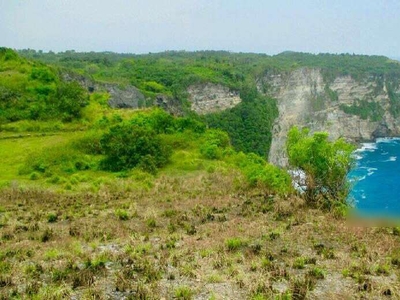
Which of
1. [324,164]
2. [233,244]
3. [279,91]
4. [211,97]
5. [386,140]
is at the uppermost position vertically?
[279,91]

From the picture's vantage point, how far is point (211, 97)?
10869cm

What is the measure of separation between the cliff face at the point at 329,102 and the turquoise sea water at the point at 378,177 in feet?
21.4

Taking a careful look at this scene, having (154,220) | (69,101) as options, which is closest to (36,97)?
(69,101)

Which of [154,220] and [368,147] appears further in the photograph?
[368,147]

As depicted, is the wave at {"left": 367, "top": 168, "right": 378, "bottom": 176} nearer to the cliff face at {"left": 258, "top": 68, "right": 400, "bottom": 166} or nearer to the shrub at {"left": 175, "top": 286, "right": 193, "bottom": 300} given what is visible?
the cliff face at {"left": 258, "top": 68, "right": 400, "bottom": 166}

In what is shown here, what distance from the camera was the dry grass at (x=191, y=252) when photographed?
13.2 m

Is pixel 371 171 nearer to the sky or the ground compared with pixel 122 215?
nearer to the ground

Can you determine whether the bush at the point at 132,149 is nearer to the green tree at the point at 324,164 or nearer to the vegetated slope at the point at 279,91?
the green tree at the point at 324,164

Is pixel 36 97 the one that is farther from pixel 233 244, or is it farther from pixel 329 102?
pixel 329 102

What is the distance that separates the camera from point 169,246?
17.4 meters

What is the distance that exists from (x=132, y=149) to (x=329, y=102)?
113854mm

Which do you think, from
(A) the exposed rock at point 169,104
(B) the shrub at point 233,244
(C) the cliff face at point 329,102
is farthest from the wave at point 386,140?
(B) the shrub at point 233,244

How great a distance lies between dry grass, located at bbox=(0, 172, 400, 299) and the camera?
13.2 m

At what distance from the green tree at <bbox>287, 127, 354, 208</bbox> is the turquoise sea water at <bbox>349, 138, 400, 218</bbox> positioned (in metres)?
32.7
